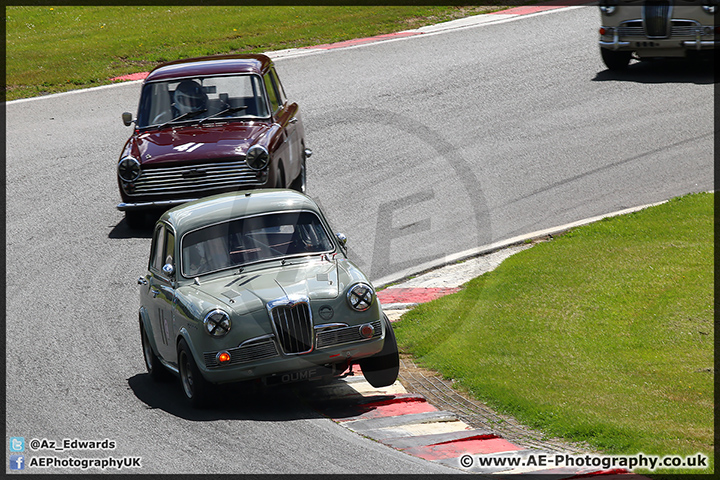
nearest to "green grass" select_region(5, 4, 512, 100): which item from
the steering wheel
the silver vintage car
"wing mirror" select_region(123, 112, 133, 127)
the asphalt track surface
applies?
the asphalt track surface

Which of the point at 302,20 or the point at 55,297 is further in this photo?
the point at 302,20

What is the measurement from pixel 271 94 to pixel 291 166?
112cm

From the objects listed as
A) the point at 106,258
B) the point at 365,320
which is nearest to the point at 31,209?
the point at 106,258

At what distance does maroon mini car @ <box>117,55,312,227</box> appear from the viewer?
12281 mm

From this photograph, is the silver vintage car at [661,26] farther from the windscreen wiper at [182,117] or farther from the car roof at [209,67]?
the windscreen wiper at [182,117]

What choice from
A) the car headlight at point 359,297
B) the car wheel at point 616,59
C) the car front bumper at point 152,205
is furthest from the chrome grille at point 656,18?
the car headlight at point 359,297

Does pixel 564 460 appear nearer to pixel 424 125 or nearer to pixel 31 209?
pixel 31 209

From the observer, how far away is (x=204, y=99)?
1316 cm

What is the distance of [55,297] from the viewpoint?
10.9 metres

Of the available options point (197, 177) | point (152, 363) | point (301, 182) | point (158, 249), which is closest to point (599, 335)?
point (152, 363)

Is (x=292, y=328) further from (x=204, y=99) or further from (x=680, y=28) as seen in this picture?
(x=680, y=28)

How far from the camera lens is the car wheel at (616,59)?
62.0 ft

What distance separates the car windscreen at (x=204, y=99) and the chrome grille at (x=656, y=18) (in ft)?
26.7

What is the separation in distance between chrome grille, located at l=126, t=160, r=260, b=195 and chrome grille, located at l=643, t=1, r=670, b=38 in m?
9.01
